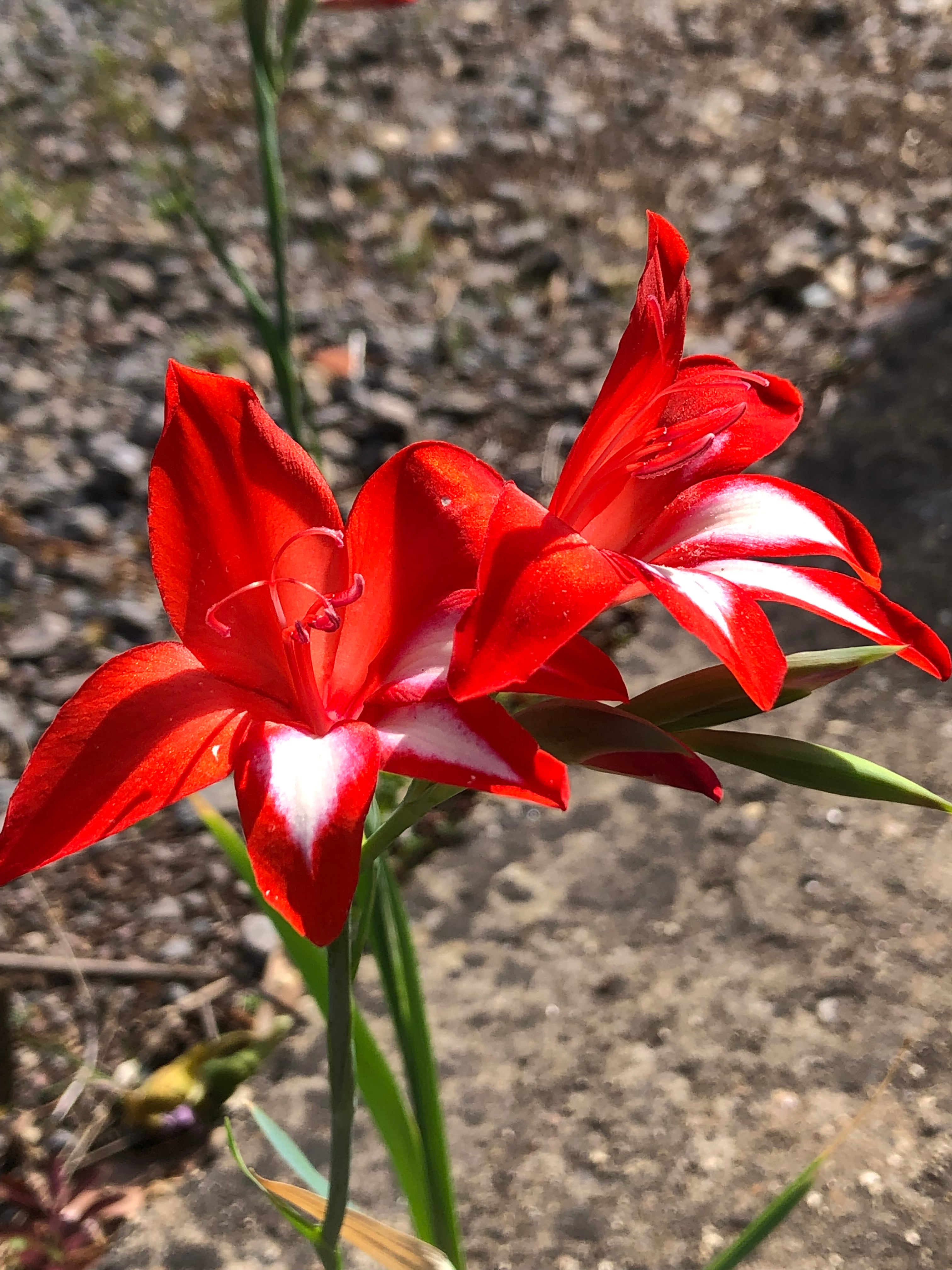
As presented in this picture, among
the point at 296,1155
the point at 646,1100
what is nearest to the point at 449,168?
the point at 646,1100

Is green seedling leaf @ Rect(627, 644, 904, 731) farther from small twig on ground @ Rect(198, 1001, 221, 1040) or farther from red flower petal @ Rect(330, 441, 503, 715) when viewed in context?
small twig on ground @ Rect(198, 1001, 221, 1040)

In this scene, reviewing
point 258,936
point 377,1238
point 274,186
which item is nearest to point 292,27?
point 274,186

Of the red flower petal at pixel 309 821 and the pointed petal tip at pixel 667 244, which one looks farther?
the pointed petal tip at pixel 667 244

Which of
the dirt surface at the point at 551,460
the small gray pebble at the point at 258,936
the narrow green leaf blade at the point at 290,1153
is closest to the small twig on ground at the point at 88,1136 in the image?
the dirt surface at the point at 551,460

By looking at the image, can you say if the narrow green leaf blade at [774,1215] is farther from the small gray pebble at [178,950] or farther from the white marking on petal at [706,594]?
the small gray pebble at [178,950]

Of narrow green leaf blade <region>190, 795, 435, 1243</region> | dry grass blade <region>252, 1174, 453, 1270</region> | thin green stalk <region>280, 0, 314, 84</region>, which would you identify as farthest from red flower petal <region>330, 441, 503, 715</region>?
thin green stalk <region>280, 0, 314, 84</region>

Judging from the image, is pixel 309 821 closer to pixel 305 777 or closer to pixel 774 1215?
pixel 305 777
